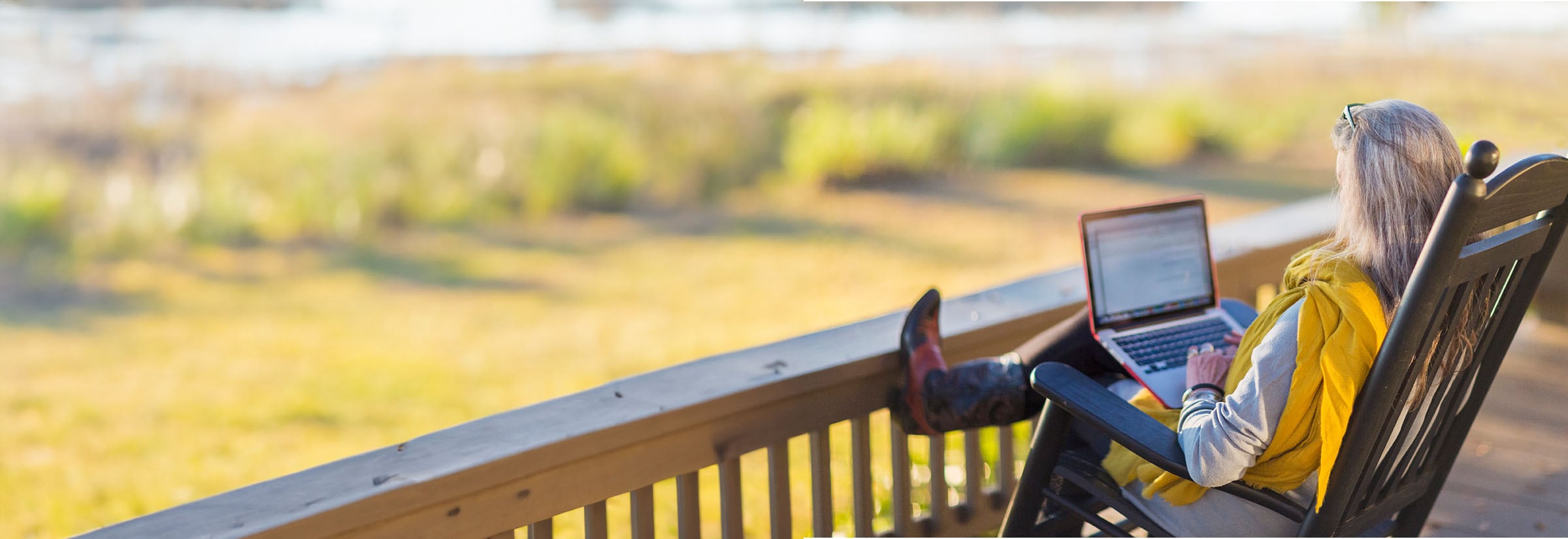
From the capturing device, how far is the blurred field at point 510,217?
201 inches

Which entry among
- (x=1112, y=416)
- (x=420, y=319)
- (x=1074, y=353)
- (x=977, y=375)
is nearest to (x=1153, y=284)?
(x=1074, y=353)

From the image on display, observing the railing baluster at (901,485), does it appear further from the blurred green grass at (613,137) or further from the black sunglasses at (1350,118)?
the blurred green grass at (613,137)

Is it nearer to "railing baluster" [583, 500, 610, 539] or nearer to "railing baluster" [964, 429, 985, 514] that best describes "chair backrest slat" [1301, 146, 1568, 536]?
"railing baluster" [964, 429, 985, 514]

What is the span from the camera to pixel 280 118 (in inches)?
360

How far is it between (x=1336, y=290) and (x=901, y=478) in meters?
0.91

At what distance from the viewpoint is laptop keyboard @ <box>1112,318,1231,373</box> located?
174 cm

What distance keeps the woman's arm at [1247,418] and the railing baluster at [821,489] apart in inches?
24.9

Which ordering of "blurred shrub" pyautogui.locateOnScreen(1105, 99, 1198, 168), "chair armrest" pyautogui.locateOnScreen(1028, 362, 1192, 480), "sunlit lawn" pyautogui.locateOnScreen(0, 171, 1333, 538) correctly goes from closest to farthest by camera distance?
"chair armrest" pyautogui.locateOnScreen(1028, 362, 1192, 480) → "sunlit lawn" pyautogui.locateOnScreen(0, 171, 1333, 538) → "blurred shrub" pyautogui.locateOnScreen(1105, 99, 1198, 168)

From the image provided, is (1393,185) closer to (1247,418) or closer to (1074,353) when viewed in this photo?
(1247,418)

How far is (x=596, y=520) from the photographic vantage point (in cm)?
160

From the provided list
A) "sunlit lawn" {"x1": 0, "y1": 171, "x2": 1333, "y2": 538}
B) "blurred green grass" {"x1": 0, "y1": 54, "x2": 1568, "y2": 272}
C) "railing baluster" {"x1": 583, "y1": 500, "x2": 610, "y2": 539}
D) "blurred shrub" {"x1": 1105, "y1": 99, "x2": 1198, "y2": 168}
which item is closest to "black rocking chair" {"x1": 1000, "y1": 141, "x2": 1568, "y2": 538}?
"railing baluster" {"x1": 583, "y1": 500, "x2": 610, "y2": 539}

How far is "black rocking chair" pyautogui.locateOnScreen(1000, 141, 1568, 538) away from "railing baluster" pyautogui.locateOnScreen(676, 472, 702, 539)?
47 cm

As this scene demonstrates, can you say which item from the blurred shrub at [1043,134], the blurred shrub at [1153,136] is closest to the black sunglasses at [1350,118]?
the blurred shrub at [1043,134]

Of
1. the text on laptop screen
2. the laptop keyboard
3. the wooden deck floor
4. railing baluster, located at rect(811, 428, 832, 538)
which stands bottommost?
the wooden deck floor
